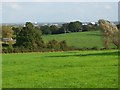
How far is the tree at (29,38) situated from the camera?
71.0 m

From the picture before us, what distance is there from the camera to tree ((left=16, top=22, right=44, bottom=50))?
71000mm

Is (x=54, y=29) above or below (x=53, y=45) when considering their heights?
above

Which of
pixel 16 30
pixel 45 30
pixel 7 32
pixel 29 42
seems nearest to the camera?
pixel 29 42

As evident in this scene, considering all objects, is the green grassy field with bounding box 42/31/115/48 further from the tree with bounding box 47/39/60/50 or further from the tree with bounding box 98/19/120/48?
the tree with bounding box 47/39/60/50

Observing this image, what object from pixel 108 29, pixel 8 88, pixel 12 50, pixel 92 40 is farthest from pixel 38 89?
pixel 92 40

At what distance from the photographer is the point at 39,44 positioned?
7138cm

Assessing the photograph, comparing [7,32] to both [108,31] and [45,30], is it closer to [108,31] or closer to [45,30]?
[108,31]

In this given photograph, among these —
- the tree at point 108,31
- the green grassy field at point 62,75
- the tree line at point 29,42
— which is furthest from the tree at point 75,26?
the green grassy field at point 62,75

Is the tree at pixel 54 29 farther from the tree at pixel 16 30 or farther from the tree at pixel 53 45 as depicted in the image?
the tree at pixel 53 45

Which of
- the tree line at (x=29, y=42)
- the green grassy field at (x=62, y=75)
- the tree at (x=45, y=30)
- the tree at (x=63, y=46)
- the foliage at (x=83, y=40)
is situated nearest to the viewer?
the green grassy field at (x=62, y=75)

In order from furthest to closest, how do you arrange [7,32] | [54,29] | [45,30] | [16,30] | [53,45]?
1. [54,29]
2. [45,30]
3. [16,30]
4. [7,32]
5. [53,45]

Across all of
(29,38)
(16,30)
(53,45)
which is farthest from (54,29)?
(53,45)

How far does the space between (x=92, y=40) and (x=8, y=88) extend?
6907 centimetres

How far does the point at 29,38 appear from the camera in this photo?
240 ft
